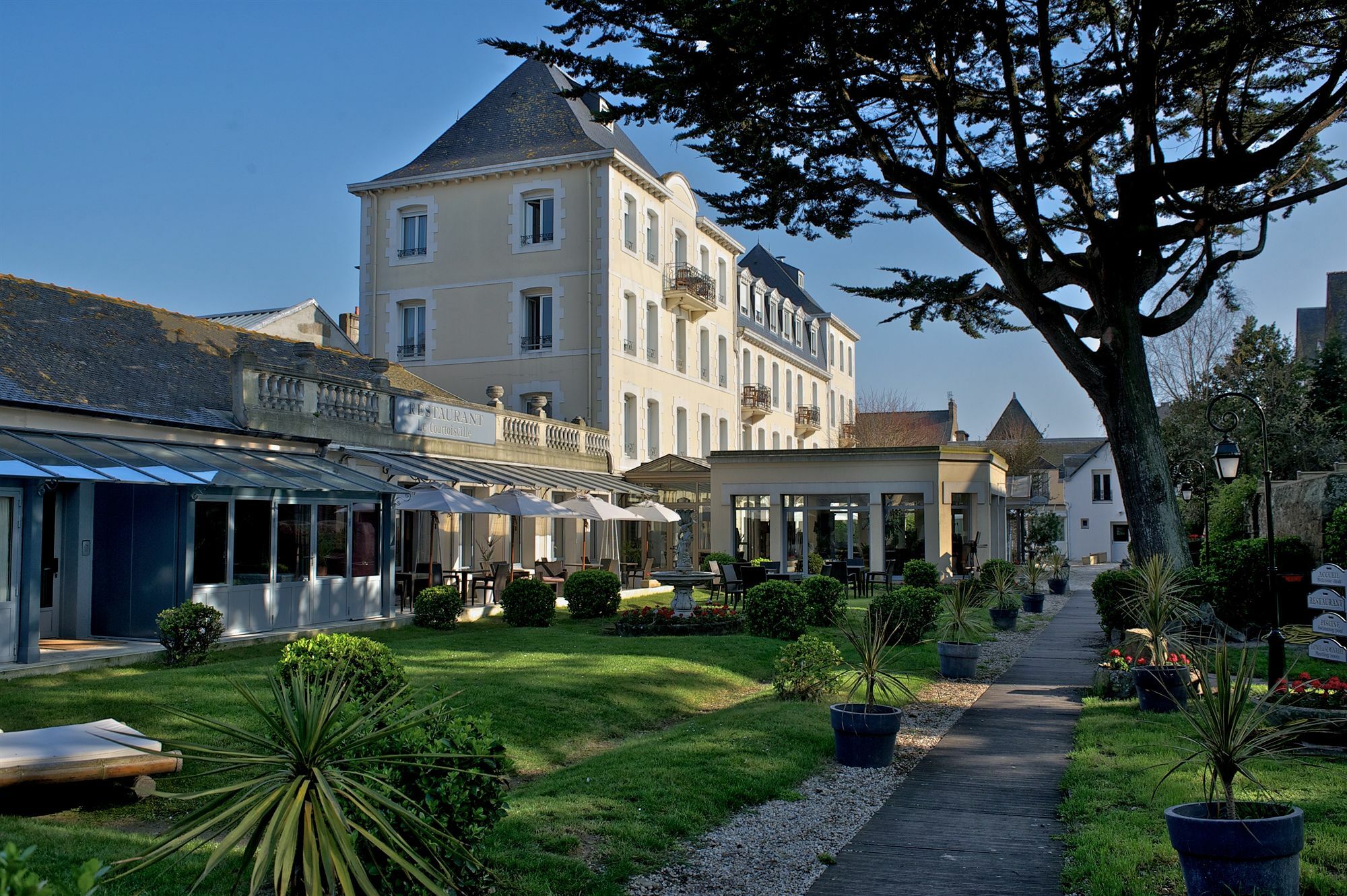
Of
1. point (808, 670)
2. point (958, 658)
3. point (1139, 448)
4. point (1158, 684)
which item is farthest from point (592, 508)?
point (1158, 684)

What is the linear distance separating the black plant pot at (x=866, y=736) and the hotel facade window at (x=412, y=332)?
2389 centimetres

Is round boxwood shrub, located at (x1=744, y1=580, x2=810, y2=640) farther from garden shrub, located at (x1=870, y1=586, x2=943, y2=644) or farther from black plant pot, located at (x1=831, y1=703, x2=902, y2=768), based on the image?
black plant pot, located at (x1=831, y1=703, x2=902, y2=768)

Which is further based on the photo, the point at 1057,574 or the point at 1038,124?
the point at 1057,574

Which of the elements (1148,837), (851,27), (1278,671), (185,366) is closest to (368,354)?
(185,366)

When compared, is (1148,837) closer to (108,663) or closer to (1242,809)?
→ (1242,809)

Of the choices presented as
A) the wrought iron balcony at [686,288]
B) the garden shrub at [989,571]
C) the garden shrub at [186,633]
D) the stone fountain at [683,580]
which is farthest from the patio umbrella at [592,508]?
the wrought iron balcony at [686,288]

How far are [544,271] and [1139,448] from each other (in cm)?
1810

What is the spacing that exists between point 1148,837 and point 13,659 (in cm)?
1167

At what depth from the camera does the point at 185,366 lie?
17625 mm

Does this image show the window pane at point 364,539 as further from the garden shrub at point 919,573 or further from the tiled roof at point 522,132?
the tiled roof at point 522,132

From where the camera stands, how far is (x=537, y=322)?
29172 mm

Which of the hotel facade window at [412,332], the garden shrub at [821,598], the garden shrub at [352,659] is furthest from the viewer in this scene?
the hotel facade window at [412,332]

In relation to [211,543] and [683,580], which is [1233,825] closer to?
[683,580]

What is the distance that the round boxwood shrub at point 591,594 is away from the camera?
1862 cm
